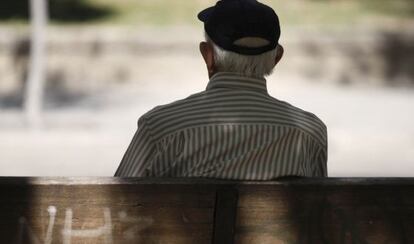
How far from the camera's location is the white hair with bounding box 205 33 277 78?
2584 mm

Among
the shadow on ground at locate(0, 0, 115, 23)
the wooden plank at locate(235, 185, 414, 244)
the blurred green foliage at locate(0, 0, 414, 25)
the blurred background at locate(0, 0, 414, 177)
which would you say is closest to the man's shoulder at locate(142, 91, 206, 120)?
the wooden plank at locate(235, 185, 414, 244)

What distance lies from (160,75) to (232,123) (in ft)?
34.0

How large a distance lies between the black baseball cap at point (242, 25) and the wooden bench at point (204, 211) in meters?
0.43

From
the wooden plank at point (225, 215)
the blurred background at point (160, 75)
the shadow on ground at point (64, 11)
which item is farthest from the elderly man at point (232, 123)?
the shadow on ground at point (64, 11)

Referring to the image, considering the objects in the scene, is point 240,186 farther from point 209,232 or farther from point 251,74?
point 251,74

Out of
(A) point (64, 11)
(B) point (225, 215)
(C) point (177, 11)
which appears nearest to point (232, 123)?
(B) point (225, 215)

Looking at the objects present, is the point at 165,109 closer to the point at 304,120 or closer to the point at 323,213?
the point at 304,120

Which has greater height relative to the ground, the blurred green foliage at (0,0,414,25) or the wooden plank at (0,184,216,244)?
the blurred green foliage at (0,0,414,25)

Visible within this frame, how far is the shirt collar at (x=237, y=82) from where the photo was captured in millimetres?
2604

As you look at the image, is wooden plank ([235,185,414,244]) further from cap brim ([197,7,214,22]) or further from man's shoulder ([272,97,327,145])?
cap brim ([197,7,214,22])

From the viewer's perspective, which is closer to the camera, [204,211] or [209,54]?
[204,211]

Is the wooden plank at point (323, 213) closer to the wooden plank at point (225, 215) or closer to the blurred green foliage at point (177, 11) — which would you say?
the wooden plank at point (225, 215)

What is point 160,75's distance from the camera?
12891mm

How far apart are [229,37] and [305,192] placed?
0.50m
